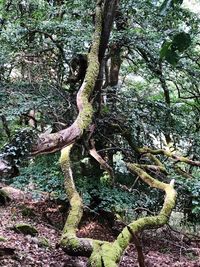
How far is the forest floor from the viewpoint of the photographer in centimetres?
402

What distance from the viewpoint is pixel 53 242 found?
16.5 ft

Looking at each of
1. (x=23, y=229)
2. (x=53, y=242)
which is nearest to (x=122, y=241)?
(x=53, y=242)

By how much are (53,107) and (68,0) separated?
2.12 m

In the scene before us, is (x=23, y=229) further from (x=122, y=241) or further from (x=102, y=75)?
(x=102, y=75)

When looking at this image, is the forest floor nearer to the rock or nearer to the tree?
the rock

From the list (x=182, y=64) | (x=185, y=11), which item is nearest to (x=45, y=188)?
(x=182, y=64)

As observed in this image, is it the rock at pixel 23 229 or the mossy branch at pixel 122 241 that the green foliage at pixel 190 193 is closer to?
the mossy branch at pixel 122 241

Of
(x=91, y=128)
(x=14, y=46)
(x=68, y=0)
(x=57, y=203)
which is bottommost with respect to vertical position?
(x=57, y=203)

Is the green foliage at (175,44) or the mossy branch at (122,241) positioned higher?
the green foliage at (175,44)

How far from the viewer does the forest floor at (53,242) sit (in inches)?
158

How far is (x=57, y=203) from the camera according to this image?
20.9 ft

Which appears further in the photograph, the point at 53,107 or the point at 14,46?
the point at 14,46

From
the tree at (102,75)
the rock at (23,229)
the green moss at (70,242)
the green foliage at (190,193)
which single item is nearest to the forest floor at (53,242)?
the rock at (23,229)

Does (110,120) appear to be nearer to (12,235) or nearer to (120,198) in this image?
(120,198)
